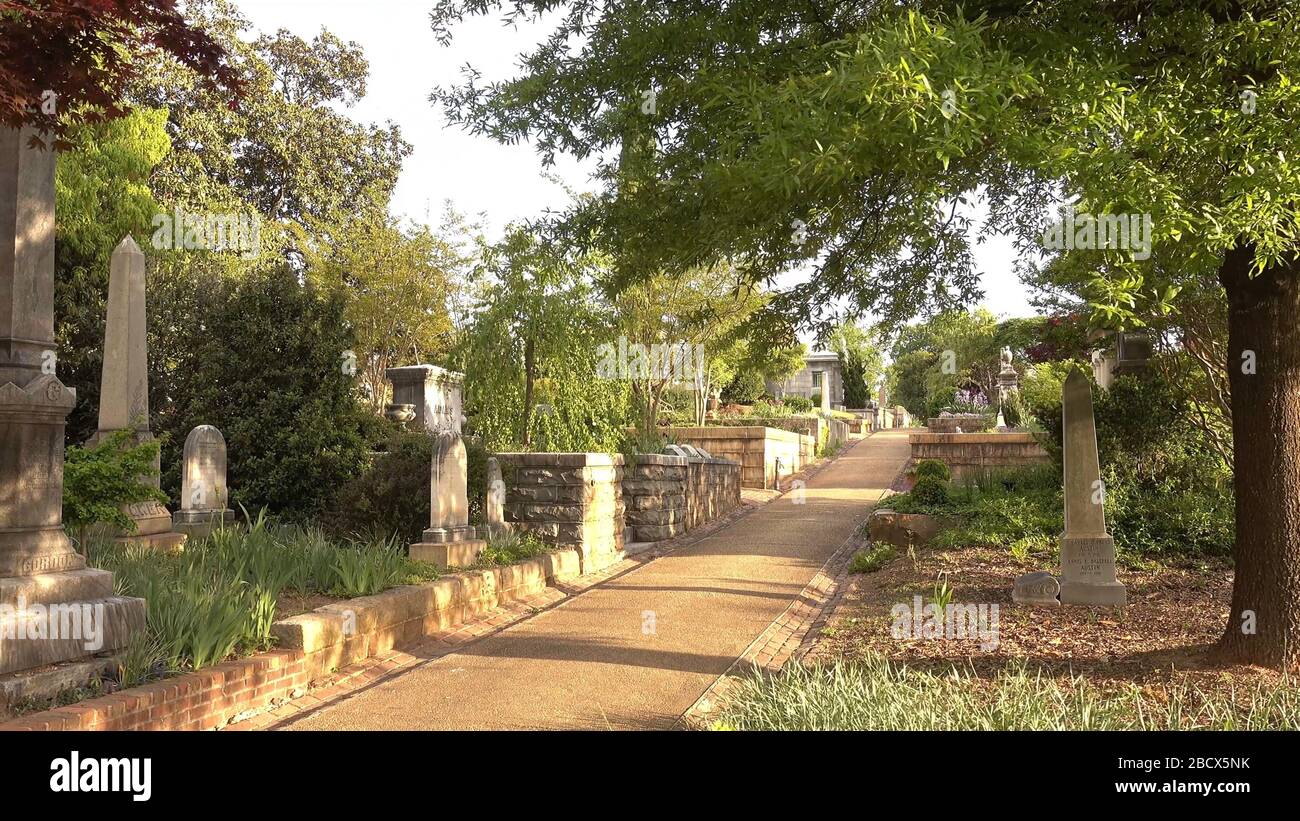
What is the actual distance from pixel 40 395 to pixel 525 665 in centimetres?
371

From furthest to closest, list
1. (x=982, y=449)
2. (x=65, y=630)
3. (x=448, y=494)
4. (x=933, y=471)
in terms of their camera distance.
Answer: (x=982, y=449) < (x=933, y=471) < (x=448, y=494) < (x=65, y=630)

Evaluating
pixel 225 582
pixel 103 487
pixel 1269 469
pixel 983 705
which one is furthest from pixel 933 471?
pixel 103 487

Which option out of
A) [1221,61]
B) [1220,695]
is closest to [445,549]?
[1220,695]

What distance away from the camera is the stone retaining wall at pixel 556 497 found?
11.7m

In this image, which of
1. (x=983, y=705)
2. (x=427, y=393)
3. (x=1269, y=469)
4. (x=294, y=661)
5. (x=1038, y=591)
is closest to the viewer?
(x=983, y=705)

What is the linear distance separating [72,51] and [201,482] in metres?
6.20

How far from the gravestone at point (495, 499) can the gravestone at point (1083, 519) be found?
6195mm

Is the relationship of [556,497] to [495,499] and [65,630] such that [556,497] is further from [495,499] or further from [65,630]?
[65,630]

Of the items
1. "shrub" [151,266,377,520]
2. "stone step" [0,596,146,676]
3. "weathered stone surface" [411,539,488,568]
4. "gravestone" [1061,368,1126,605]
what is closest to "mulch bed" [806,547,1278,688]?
"gravestone" [1061,368,1126,605]

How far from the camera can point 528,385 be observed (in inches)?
537

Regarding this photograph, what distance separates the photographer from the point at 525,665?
7.06 meters

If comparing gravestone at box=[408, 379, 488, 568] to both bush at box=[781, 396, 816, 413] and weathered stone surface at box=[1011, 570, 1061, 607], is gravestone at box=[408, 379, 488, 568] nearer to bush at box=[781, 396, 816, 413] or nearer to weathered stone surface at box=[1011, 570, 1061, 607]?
weathered stone surface at box=[1011, 570, 1061, 607]

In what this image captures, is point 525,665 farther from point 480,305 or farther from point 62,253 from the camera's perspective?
point 62,253

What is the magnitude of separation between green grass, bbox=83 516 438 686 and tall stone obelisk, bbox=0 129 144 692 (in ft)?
0.87
